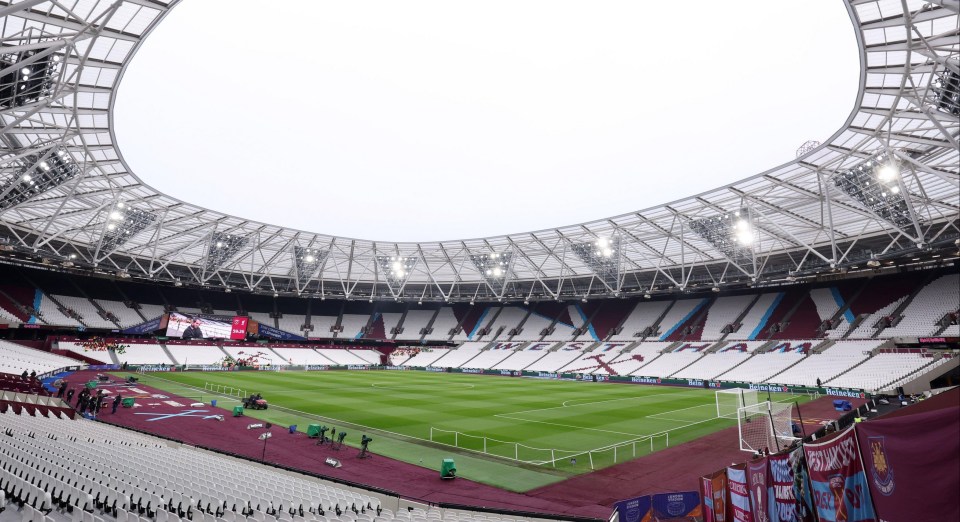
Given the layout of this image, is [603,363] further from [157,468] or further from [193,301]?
[193,301]

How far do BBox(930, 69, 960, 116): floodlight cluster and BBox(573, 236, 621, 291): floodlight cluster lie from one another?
3004 cm

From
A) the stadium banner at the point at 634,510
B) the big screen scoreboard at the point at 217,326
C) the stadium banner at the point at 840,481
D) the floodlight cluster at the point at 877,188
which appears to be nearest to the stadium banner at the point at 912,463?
the stadium banner at the point at 840,481

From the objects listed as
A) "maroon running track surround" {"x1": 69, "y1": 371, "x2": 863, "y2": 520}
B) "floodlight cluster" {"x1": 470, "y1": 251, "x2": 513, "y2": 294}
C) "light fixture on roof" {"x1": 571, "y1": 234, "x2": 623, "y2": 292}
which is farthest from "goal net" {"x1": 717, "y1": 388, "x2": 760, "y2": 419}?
"floodlight cluster" {"x1": 470, "y1": 251, "x2": 513, "y2": 294}

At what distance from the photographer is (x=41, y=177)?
1331 inches

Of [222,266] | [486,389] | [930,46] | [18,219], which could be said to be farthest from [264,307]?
[930,46]

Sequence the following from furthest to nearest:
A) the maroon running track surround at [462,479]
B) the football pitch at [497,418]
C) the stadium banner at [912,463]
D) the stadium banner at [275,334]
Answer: the stadium banner at [275,334] < the football pitch at [497,418] < the maroon running track surround at [462,479] < the stadium banner at [912,463]

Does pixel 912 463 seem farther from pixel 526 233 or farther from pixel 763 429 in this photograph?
pixel 526 233

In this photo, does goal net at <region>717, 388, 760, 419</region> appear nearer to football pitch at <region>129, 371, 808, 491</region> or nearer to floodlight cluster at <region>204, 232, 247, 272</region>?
football pitch at <region>129, 371, 808, 491</region>

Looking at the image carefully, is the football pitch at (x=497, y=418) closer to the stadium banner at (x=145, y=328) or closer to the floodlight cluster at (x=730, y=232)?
the floodlight cluster at (x=730, y=232)

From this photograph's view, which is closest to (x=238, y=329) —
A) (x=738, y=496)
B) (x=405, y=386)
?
(x=405, y=386)

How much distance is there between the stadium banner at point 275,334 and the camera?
7681 centimetres

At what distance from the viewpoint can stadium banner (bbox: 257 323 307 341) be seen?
7681cm

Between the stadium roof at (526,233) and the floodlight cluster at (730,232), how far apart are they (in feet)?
0.66

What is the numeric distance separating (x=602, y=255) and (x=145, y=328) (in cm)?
6204
